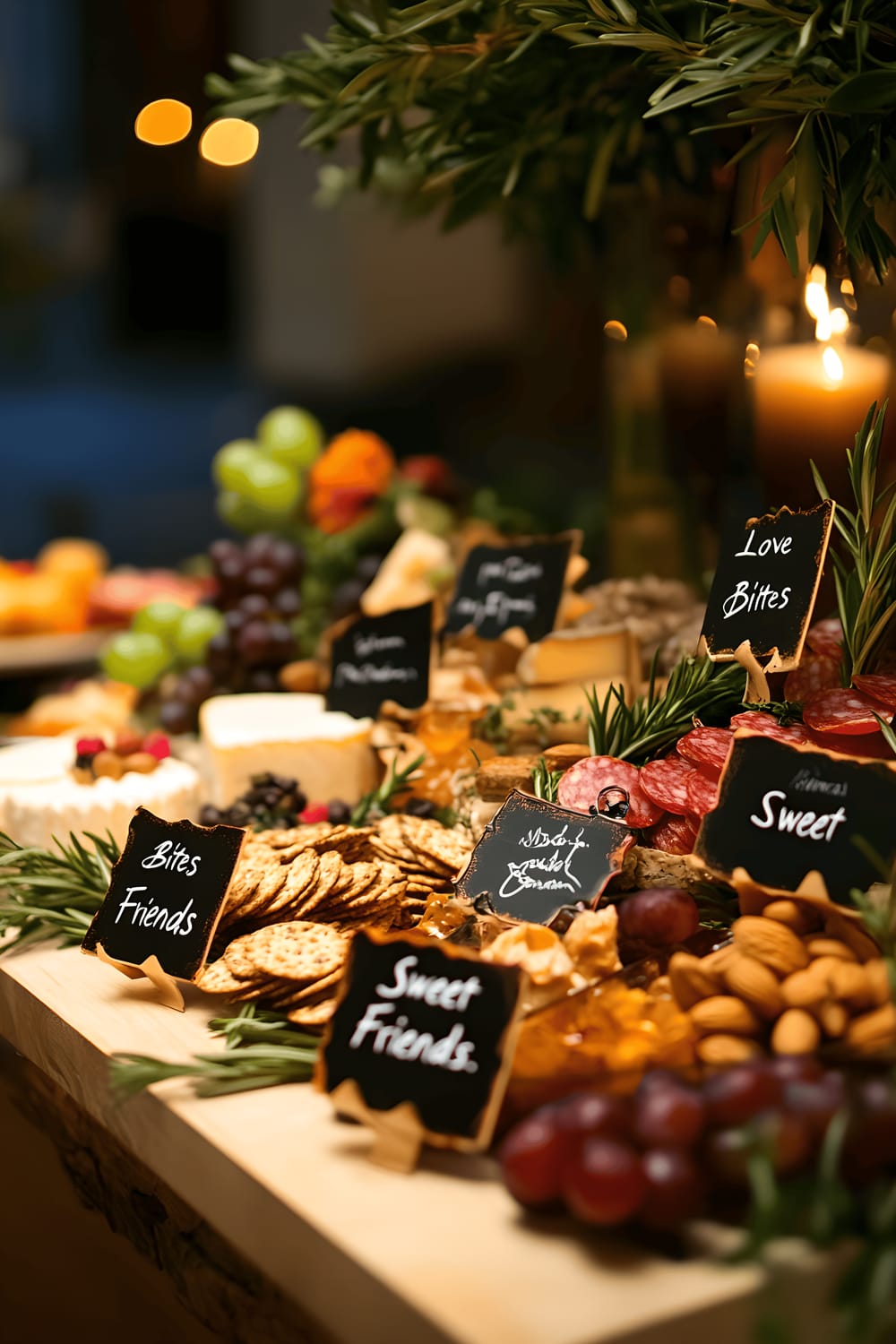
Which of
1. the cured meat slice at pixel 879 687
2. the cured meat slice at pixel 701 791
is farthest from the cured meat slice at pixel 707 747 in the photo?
the cured meat slice at pixel 879 687

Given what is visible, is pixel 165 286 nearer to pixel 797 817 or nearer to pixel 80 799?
pixel 80 799

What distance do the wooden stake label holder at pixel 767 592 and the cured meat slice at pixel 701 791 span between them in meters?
0.11

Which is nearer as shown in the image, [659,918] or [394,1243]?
[394,1243]

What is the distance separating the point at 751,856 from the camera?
98cm

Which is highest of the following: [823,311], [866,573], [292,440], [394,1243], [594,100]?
[594,100]

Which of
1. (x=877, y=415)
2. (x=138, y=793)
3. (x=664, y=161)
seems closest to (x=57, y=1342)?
(x=138, y=793)

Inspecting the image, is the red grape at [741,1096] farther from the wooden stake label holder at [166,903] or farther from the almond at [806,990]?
the wooden stake label holder at [166,903]

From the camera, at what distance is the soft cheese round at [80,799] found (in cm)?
148

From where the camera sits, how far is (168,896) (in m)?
1.13

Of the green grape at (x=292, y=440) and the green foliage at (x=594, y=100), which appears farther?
the green grape at (x=292, y=440)

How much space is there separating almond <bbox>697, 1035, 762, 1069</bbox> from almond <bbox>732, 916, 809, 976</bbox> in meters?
0.06

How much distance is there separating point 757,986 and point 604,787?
0.32 meters

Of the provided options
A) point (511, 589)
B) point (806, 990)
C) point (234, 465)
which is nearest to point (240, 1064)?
point (806, 990)

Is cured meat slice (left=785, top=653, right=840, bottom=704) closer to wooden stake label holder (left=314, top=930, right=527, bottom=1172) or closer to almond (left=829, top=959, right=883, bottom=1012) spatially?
almond (left=829, top=959, right=883, bottom=1012)
